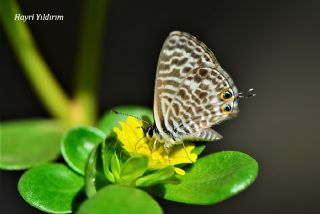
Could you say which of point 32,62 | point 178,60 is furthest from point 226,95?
point 32,62

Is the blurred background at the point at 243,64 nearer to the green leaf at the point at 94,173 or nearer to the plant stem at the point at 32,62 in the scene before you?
the plant stem at the point at 32,62

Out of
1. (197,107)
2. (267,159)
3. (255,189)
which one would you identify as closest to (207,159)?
(197,107)

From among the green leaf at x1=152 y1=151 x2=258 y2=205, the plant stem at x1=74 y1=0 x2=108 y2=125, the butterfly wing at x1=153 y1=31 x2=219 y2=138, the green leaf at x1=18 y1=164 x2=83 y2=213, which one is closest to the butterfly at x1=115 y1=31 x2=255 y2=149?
the butterfly wing at x1=153 y1=31 x2=219 y2=138

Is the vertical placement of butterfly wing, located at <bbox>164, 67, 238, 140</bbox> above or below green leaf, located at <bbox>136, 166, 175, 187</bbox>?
above

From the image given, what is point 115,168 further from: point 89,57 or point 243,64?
point 243,64

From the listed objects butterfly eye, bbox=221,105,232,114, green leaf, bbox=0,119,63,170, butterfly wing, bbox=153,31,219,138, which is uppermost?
butterfly wing, bbox=153,31,219,138

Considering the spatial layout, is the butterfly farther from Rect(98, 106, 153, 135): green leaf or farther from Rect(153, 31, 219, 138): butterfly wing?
Rect(98, 106, 153, 135): green leaf

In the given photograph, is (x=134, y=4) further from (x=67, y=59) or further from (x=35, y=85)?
(x=35, y=85)
